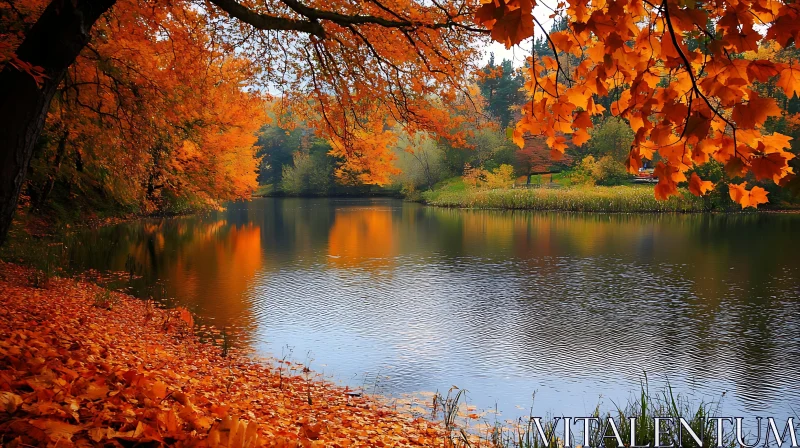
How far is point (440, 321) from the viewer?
9.23m

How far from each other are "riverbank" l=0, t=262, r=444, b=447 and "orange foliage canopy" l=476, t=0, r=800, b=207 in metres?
2.07

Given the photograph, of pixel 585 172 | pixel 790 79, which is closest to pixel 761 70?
pixel 790 79

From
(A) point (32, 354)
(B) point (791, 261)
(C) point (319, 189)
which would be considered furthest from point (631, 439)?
(C) point (319, 189)

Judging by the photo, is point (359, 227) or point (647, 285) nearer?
point (647, 285)

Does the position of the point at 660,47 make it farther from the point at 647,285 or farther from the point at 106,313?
the point at 647,285

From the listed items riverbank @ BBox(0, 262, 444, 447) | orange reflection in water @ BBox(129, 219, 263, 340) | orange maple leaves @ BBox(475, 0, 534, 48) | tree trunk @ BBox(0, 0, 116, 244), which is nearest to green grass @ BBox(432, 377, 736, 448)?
riverbank @ BBox(0, 262, 444, 447)

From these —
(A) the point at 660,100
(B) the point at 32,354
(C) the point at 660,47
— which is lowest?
(B) the point at 32,354

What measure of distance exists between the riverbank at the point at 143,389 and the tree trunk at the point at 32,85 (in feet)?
3.82

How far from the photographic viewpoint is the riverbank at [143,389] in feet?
8.84

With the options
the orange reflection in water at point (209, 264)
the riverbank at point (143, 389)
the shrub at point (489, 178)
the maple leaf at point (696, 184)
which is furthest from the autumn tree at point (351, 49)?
the shrub at point (489, 178)

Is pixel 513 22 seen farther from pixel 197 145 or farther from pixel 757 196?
pixel 197 145

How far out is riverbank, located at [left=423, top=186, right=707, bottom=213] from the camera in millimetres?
30875

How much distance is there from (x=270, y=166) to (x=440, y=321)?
56731 mm

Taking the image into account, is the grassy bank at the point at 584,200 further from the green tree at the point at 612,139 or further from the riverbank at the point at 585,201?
the green tree at the point at 612,139
